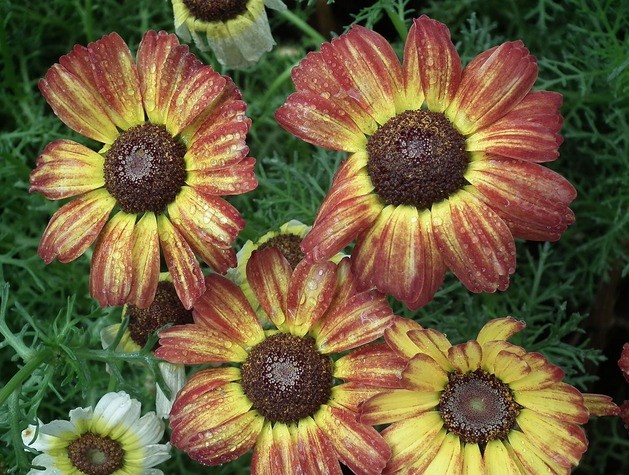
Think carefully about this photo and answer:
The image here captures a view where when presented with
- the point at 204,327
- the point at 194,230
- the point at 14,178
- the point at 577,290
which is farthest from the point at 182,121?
the point at 577,290

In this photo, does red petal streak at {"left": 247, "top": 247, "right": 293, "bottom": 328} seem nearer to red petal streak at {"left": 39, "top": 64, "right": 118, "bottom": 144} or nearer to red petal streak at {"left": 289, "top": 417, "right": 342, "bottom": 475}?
red petal streak at {"left": 289, "top": 417, "right": 342, "bottom": 475}

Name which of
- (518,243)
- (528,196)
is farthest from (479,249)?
(518,243)

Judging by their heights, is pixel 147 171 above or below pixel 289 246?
above

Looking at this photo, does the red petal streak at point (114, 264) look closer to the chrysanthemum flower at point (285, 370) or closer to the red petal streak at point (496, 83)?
the chrysanthemum flower at point (285, 370)

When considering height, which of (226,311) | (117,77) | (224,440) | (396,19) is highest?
(117,77)

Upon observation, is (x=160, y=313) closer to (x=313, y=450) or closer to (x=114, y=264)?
(x=114, y=264)

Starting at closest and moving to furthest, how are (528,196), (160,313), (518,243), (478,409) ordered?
1. (528,196)
2. (478,409)
3. (160,313)
4. (518,243)
